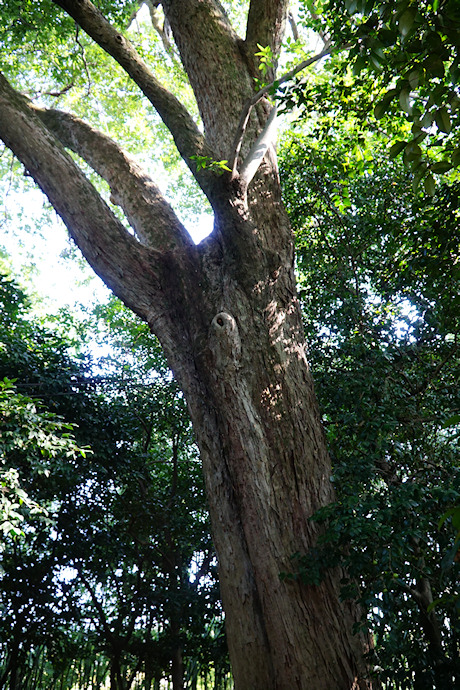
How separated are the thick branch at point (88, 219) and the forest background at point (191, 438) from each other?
56.3 inches

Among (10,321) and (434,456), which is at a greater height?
(10,321)

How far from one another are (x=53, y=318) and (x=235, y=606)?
7712 mm

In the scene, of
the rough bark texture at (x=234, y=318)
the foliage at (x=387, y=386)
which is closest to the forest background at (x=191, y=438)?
the foliage at (x=387, y=386)

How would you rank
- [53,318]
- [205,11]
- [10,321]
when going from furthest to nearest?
[53,318]
[10,321]
[205,11]

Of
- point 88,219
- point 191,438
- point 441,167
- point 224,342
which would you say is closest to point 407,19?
point 441,167

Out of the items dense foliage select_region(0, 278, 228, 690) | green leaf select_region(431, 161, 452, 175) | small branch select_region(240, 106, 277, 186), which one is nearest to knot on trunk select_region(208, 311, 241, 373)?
small branch select_region(240, 106, 277, 186)

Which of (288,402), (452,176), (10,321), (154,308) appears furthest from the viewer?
(10,321)

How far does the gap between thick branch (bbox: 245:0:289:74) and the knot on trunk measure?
2.80 m

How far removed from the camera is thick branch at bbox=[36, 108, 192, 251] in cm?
423

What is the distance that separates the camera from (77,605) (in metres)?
6.20

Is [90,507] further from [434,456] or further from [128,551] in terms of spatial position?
[434,456]

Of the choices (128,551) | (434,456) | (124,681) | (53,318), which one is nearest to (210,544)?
(128,551)

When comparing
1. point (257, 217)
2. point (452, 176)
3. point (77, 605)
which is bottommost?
point (77, 605)

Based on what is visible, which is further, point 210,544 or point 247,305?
point 210,544
